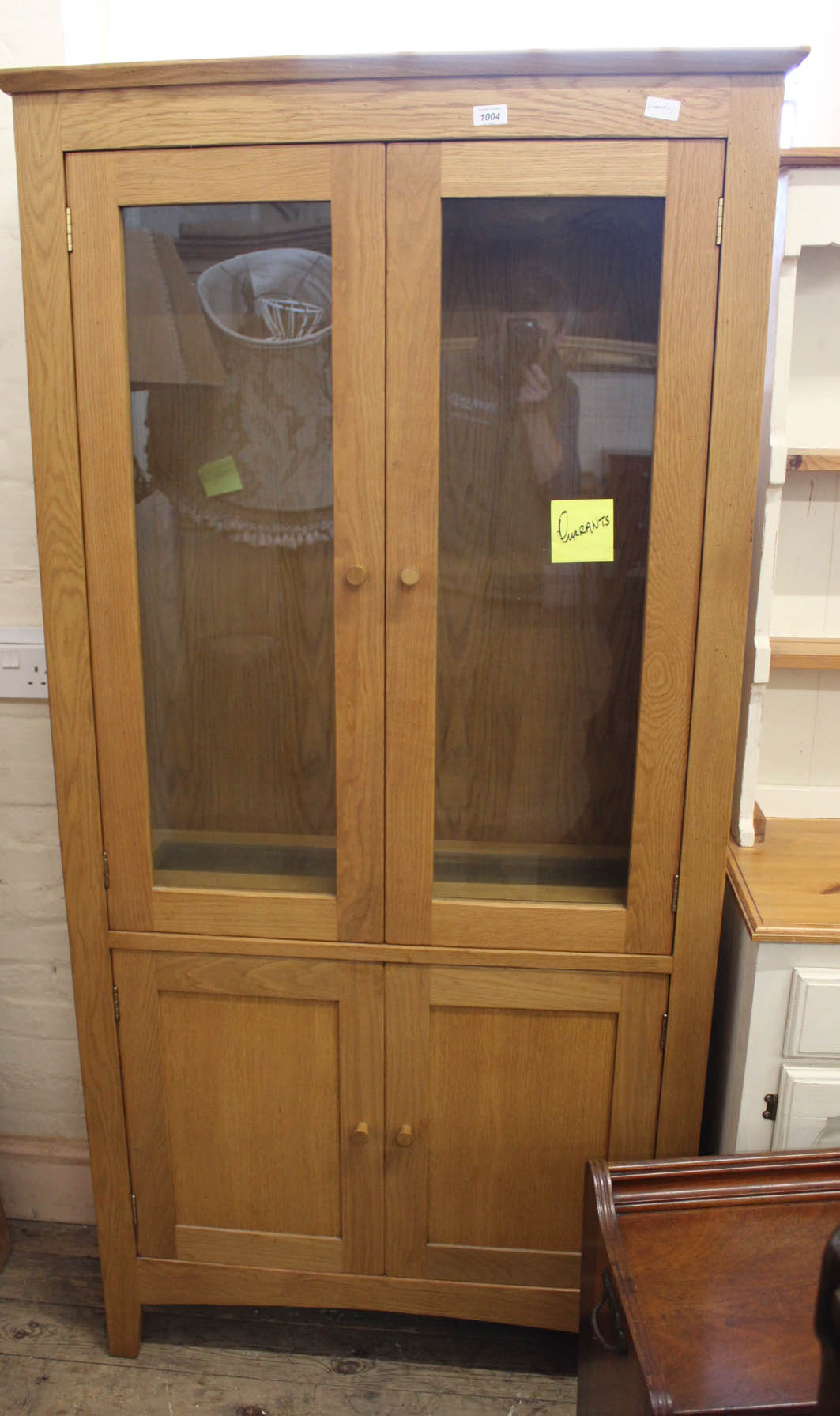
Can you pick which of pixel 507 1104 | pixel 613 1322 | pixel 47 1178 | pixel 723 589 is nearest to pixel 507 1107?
pixel 507 1104

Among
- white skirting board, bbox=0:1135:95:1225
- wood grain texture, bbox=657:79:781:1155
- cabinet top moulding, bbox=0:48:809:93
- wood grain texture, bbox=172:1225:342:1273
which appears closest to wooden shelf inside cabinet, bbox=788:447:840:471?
wood grain texture, bbox=657:79:781:1155

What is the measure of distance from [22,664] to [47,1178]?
3.48ft

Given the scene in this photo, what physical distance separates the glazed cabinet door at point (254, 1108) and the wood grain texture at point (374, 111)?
1111mm

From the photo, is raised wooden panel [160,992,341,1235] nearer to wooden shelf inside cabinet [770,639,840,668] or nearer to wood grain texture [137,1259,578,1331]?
wood grain texture [137,1259,578,1331]

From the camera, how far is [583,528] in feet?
4.08

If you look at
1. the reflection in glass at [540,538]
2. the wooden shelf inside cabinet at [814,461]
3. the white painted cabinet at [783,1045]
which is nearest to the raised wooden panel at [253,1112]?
the reflection in glass at [540,538]

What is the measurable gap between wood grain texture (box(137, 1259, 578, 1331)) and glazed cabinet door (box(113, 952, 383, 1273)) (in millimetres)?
19

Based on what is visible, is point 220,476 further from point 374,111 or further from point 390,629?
point 374,111

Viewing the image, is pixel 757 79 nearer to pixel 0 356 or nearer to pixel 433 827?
pixel 433 827

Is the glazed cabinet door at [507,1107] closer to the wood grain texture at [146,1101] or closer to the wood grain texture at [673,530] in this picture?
the wood grain texture at [673,530]

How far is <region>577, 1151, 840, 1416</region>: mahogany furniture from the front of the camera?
2.88 ft

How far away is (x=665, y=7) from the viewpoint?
1.51 m

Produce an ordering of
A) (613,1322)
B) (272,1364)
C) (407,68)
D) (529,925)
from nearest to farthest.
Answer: (613,1322), (407,68), (529,925), (272,1364)

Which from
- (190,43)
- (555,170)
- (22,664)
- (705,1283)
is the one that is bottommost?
(705,1283)
